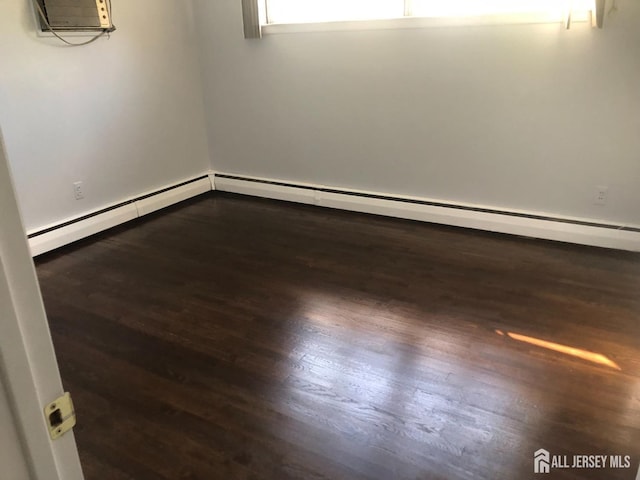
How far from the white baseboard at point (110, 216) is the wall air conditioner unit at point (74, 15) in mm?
1326

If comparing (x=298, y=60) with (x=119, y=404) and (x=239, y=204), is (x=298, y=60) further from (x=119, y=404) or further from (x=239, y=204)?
(x=119, y=404)

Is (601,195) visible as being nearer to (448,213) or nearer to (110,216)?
(448,213)

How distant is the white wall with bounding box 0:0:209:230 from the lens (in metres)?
3.23

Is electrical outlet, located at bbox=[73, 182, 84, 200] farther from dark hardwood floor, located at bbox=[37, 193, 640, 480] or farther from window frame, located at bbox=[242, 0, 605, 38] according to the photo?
window frame, located at bbox=[242, 0, 605, 38]

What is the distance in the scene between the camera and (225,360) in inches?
91.0

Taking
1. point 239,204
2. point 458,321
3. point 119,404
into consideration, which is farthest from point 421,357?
point 239,204

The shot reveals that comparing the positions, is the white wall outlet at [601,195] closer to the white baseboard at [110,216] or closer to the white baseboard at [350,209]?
the white baseboard at [350,209]

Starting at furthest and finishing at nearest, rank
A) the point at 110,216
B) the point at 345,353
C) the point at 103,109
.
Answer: the point at 110,216
the point at 103,109
the point at 345,353

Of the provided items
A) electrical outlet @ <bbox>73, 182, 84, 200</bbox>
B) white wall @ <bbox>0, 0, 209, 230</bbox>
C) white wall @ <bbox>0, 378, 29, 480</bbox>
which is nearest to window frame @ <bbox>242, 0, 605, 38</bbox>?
white wall @ <bbox>0, 0, 209, 230</bbox>

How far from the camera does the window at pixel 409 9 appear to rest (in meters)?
3.06

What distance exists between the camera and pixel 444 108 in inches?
143

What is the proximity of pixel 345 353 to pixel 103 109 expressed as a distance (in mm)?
2778

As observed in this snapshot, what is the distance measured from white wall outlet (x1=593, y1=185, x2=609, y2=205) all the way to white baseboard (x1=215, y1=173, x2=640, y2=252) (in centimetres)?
14

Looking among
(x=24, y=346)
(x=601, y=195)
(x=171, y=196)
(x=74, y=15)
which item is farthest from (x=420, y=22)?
(x=24, y=346)
